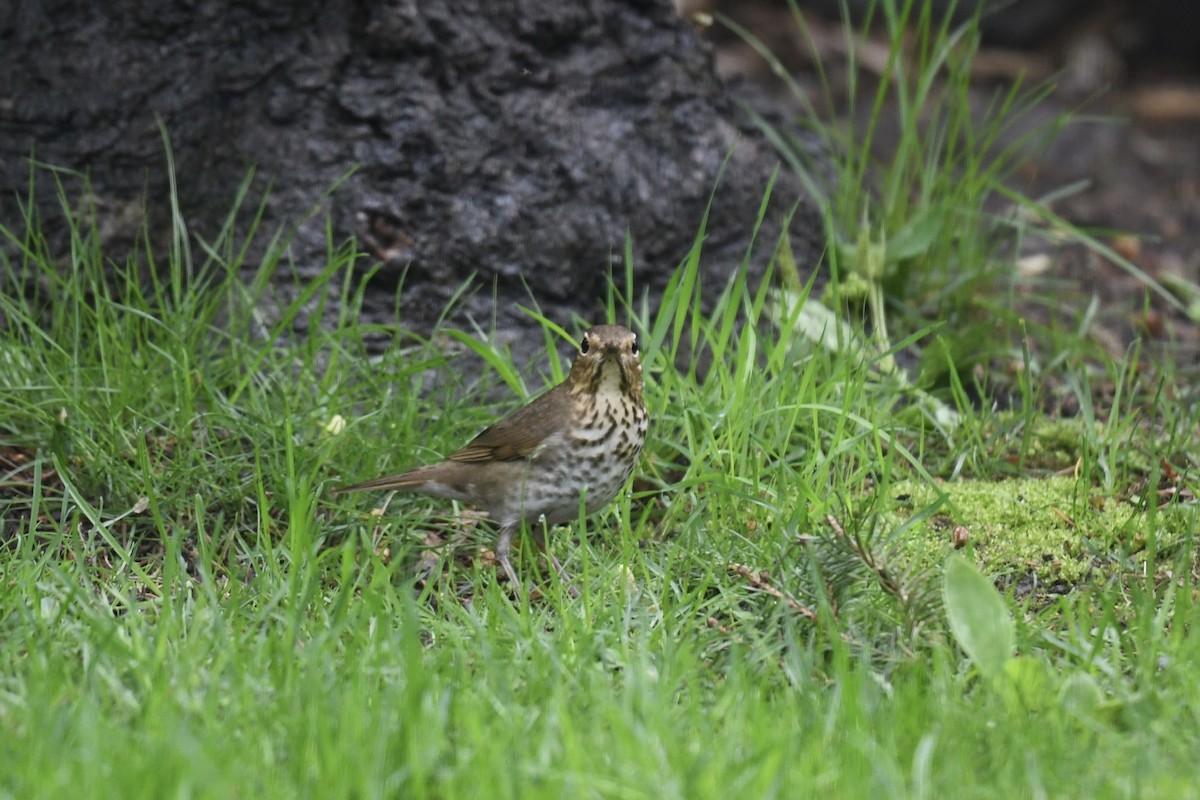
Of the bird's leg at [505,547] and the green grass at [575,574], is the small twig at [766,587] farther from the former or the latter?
the bird's leg at [505,547]

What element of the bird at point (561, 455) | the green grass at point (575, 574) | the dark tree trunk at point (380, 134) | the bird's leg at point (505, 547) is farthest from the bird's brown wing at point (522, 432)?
the dark tree trunk at point (380, 134)

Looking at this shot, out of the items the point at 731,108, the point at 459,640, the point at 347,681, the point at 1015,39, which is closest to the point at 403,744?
the point at 347,681

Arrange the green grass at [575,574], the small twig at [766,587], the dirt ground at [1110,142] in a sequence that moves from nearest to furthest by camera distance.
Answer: the green grass at [575,574] < the small twig at [766,587] < the dirt ground at [1110,142]

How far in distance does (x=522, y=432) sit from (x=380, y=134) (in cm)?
174

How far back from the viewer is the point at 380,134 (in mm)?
5406

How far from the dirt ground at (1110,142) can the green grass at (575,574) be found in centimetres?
99

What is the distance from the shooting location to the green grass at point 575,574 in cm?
266

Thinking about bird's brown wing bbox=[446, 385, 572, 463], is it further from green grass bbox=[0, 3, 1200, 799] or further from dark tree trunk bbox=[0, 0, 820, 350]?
dark tree trunk bbox=[0, 0, 820, 350]

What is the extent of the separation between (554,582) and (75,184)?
263cm

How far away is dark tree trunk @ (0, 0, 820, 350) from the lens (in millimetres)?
5270

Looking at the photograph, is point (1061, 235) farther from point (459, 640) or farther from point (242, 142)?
point (459, 640)

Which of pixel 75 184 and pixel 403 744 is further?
pixel 75 184

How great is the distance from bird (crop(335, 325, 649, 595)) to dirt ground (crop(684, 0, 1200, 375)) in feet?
8.29

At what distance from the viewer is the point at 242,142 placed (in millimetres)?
5355
